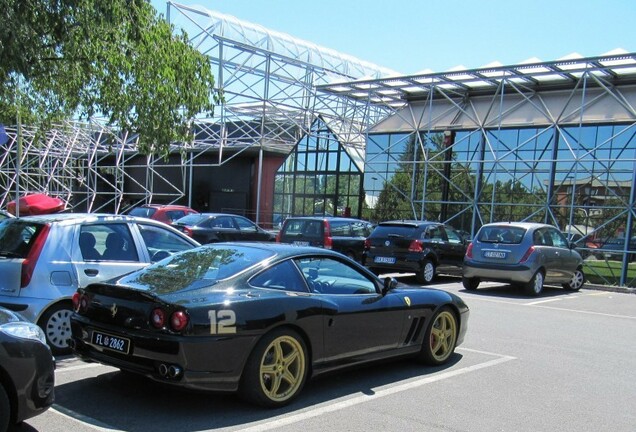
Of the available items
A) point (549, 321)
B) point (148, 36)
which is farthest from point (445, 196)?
point (148, 36)

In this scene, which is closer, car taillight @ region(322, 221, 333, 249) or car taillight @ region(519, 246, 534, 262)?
car taillight @ region(519, 246, 534, 262)

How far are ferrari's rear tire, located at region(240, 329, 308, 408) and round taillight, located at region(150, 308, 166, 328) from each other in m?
0.73

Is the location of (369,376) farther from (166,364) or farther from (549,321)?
(549,321)

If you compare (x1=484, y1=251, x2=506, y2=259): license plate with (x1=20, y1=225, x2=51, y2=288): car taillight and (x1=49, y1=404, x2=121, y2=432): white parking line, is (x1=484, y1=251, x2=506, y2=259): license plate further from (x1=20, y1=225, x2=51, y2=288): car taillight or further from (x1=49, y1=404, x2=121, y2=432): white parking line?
(x1=49, y1=404, x2=121, y2=432): white parking line

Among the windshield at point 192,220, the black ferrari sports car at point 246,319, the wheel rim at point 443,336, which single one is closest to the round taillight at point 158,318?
the black ferrari sports car at point 246,319

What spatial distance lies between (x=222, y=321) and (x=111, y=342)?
3.16ft

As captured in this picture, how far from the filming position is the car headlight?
3829mm

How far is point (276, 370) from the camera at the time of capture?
15.8 ft

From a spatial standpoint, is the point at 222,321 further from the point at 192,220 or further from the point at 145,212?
the point at 145,212

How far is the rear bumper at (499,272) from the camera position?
42.5 feet

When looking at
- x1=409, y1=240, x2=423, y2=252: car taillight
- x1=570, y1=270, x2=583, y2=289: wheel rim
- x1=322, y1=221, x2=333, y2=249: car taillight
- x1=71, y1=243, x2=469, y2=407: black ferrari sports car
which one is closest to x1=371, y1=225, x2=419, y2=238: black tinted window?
x1=409, y1=240, x2=423, y2=252: car taillight

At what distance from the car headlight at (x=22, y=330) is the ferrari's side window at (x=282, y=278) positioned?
1.66 m

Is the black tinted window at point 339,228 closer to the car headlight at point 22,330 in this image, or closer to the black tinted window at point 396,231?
the black tinted window at point 396,231

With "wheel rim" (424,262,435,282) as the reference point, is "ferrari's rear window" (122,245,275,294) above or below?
above
